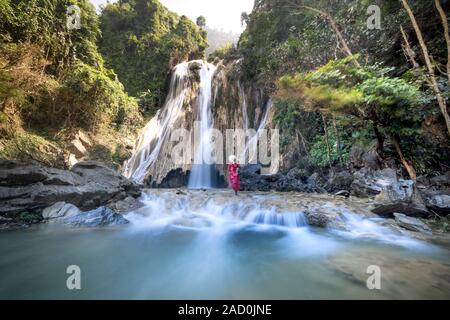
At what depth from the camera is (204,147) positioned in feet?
56.4

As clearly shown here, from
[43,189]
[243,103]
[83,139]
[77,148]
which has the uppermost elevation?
[243,103]

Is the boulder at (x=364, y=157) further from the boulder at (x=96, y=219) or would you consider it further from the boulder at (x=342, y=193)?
the boulder at (x=96, y=219)

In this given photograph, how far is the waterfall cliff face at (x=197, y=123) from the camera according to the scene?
16297 mm

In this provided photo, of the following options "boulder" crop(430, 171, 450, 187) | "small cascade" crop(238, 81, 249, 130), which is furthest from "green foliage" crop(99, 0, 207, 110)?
"boulder" crop(430, 171, 450, 187)

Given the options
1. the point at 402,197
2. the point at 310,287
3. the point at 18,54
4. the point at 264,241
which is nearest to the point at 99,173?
the point at 264,241

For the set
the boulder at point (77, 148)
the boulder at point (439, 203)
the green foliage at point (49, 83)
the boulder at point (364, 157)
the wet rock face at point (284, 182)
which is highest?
the green foliage at point (49, 83)

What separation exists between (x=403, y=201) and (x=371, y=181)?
2.37m

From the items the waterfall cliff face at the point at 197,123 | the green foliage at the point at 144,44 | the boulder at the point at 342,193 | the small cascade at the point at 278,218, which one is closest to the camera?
the small cascade at the point at 278,218

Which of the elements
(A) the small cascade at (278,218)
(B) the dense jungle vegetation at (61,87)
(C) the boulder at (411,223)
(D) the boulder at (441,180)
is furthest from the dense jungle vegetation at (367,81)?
(B) the dense jungle vegetation at (61,87)

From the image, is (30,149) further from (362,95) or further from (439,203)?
(439,203)

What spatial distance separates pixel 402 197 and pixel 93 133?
54.5 feet

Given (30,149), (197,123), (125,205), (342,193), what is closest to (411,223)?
(342,193)

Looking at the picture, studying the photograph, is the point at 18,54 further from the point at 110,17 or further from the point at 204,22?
the point at 204,22

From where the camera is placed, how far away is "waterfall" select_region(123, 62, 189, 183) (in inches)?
649
